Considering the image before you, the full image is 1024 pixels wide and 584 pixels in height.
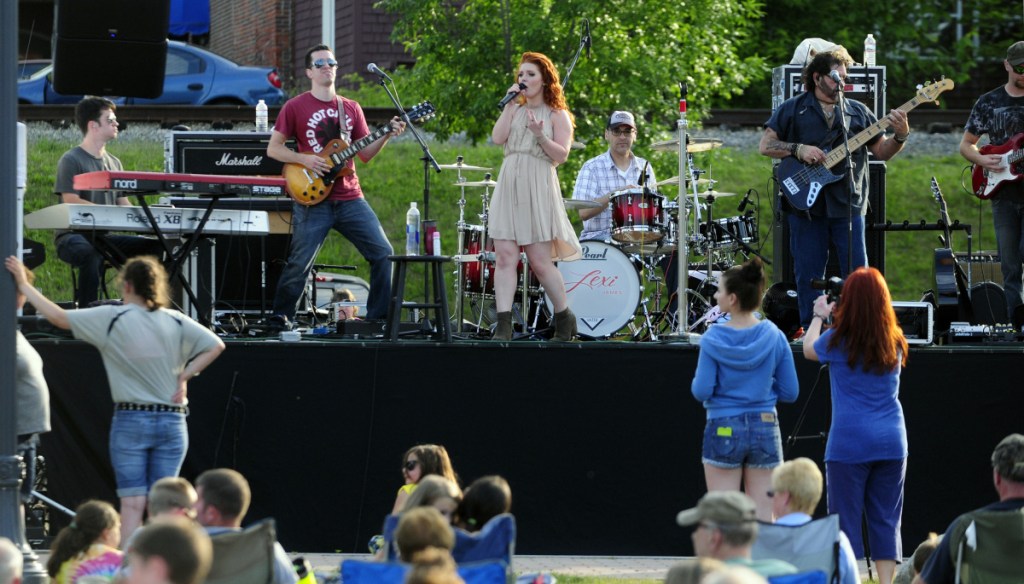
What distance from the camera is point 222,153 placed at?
11438 mm

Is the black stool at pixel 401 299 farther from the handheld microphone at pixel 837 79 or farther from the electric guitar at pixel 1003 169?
the electric guitar at pixel 1003 169

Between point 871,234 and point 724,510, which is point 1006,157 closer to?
point 871,234

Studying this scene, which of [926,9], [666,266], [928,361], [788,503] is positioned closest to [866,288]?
[788,503]

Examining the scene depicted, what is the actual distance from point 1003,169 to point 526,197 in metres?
3.12

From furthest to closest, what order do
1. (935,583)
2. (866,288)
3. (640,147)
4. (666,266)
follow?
(640,147)
(666,266)
(866,288)
(935,583)

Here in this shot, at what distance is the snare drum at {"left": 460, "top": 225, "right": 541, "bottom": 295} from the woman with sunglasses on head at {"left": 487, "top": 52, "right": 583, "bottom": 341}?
182 centimetres

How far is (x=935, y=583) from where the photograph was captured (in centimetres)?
599

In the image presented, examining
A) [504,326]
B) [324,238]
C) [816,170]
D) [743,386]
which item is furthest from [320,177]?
[743,386]

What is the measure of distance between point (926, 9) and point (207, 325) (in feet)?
66.2

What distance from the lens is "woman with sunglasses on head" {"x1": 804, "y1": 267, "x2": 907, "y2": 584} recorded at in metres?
7.46

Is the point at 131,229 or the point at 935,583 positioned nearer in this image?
the point at 935,583

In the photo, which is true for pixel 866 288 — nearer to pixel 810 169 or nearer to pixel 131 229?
pixel 810 169

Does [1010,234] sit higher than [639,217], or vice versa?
[639,217]

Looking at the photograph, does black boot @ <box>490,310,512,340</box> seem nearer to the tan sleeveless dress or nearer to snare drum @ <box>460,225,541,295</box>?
the tan sleeveless dress
